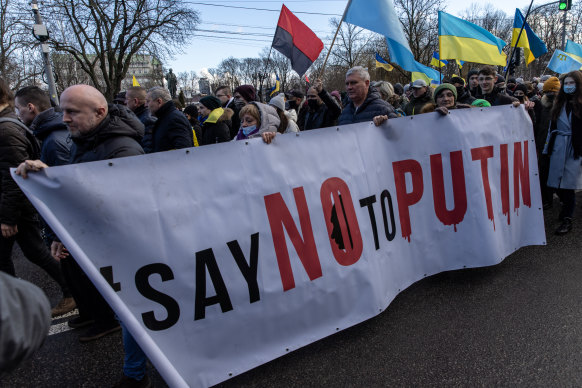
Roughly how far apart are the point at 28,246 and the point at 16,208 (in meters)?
0.54

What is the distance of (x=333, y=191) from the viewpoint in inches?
98.7

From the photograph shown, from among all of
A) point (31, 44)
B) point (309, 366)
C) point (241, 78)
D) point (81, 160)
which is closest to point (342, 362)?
point (309, 366)

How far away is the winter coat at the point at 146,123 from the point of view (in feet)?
13.2

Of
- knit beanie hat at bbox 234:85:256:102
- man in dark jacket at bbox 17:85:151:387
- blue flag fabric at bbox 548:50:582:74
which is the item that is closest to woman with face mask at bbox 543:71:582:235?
blue flag fabric at bbox 548:50:582:74

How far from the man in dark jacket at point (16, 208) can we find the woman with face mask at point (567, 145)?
17.3ft

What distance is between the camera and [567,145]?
14.9 ft

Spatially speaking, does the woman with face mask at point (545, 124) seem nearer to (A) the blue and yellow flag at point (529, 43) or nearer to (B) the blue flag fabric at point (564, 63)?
(A) the blue and yellow flag at point (529, 43)

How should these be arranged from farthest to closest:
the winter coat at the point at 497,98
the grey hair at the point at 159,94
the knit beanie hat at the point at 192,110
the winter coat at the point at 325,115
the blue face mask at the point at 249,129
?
the knit beanie hat at the point at 192,110, the winter coat at the point at 325,115, the winter coat at the point at 497,98, the grey hair at the point at 159,94, the blue face mask at the point at 249,129

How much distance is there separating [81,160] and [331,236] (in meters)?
1.58

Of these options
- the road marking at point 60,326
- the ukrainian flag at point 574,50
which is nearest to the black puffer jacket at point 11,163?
the road marking at point 60,326

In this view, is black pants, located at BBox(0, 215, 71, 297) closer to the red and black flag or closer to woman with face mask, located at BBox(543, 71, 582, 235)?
the red and black flag

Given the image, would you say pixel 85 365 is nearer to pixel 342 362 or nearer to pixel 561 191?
pixel 342 362

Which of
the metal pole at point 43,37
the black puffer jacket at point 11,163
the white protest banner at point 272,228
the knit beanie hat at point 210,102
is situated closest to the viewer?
the white protest banner at point 272,228

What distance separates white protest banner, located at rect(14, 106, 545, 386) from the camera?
1.77 metres
